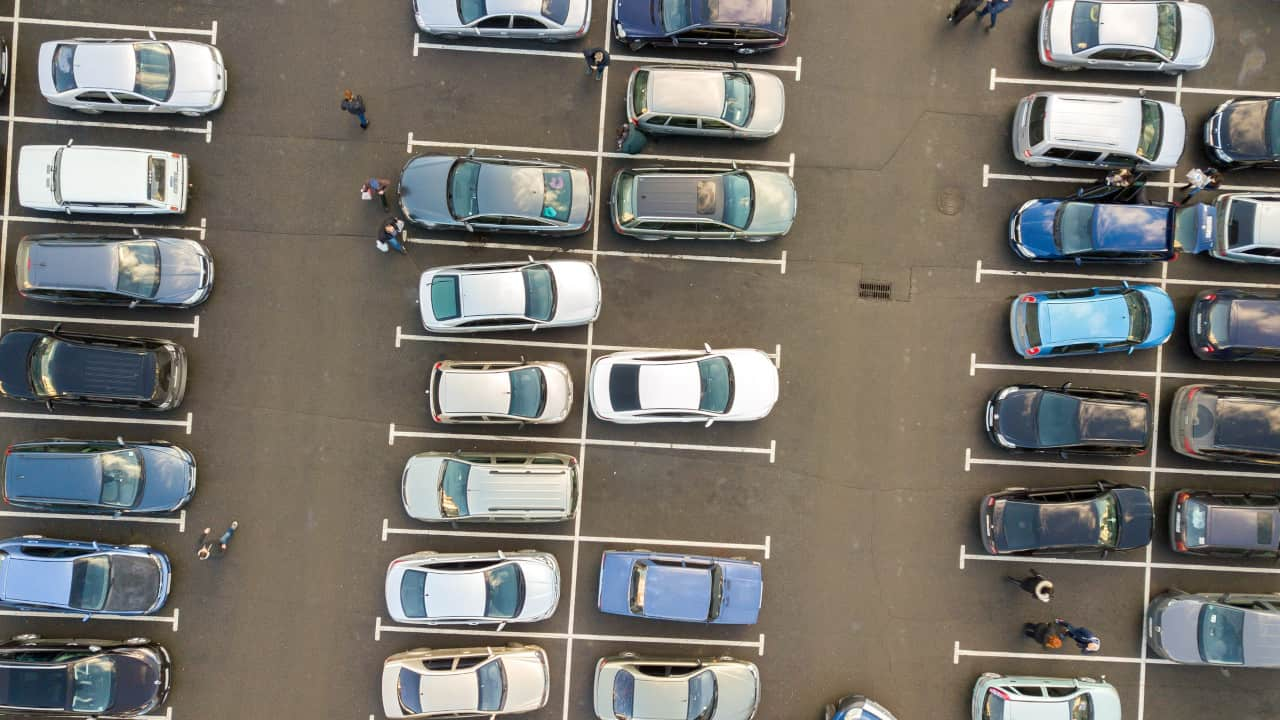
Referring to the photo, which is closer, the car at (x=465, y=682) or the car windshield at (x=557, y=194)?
the car at (x=465, y=682)

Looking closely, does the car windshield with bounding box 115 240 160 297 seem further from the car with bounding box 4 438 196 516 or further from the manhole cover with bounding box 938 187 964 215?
the manhole cover with bounding box 938 187 964 215

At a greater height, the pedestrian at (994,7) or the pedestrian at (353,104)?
the pedestrian at (994,7)

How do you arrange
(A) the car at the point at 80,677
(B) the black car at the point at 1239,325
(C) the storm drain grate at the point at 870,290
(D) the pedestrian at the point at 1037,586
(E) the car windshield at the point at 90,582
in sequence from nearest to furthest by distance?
1. (A) the car at the point at 80,677
2. (E) the car windshield at the point at 90,582
3. (D) the pedestrian at the point at 1037,586
4. (B) the black car at the point at 1239,325
5. (C) the storm drain grate at the point at 870,290

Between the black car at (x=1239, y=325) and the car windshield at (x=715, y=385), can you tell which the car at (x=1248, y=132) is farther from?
the car windshield at (x=715, y=385)

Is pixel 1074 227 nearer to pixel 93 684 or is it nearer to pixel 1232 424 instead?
pixel 1232 424

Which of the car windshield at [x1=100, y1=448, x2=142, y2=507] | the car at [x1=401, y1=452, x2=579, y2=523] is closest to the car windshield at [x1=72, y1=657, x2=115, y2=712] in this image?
the car windshield at [x1=100, y1=448, x2=142, y2=507]

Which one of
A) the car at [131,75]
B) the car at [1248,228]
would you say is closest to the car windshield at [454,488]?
the car at [131,75]
